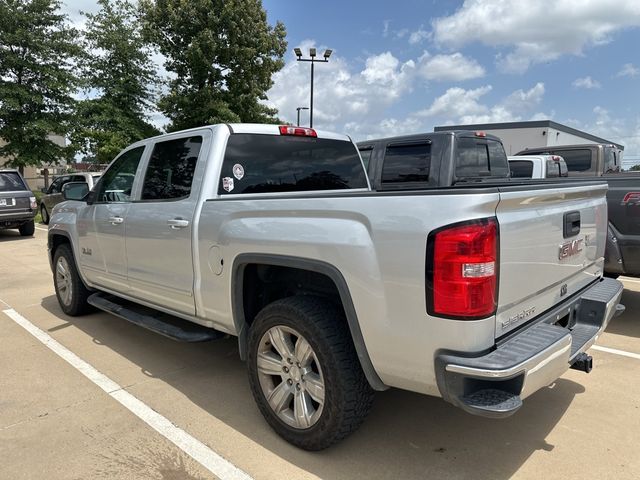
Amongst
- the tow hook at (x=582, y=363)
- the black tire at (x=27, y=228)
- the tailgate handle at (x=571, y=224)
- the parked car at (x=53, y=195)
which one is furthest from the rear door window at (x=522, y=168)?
the black tire at (x=27, y=228)

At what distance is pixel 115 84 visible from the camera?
23.5 meters

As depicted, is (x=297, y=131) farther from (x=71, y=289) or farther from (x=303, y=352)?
(x=71, y=289)

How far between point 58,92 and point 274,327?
22.6 metres

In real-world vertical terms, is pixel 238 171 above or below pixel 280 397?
above

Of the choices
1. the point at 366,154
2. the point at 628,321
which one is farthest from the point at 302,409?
the point at 366,154

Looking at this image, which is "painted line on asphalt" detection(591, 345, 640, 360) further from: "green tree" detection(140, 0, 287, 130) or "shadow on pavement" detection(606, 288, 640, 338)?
"green tree" detection(140, 0, 287, 130)

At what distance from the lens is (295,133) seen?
394cm

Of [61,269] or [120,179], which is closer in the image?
[120,179]

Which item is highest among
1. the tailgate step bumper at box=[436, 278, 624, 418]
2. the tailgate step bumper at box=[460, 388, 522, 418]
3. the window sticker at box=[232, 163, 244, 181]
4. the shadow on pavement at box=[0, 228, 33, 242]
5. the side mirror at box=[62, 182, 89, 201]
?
the window sticker at box=[232, 163, 244, 181]

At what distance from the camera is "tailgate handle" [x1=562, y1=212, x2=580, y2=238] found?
278 centimetres

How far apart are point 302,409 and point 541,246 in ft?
5.26

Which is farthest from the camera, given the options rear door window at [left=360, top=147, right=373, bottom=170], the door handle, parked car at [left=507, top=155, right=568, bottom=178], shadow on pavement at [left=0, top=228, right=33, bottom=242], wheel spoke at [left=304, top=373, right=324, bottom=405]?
shadow on pavement at [left=0, top=228, right=33, bottom=242]

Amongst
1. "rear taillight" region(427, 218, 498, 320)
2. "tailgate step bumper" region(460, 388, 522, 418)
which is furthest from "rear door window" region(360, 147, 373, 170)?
"tailgate step bumper" region(460, 388, 522, 418)

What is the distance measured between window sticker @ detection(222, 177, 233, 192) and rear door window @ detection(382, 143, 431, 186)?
10.1 feet
